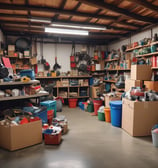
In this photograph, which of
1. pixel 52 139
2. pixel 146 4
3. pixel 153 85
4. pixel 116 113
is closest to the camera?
pixel 52 139

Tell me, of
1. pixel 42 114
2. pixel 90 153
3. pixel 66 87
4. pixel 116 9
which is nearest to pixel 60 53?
pixel 66 87

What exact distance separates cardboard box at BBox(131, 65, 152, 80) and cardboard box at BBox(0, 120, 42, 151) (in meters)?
2.64

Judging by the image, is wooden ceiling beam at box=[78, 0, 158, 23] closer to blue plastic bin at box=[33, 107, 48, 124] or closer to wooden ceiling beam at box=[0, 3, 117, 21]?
wooden ceiling beam at box=[0, 3, 117, 21]

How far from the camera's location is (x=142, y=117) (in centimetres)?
321

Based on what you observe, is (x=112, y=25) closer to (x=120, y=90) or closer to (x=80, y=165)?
(x=120, y=90)

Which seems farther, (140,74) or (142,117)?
(140,74)

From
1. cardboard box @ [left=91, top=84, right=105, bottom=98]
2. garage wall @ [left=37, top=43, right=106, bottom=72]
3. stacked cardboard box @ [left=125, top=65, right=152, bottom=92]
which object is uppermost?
garage wall @ [left=37, top=43, right=106, bottom=72]

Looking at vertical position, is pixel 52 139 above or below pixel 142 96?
below

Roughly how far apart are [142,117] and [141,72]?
1258 mm

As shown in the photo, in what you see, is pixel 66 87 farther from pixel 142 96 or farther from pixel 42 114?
pixel 142 96

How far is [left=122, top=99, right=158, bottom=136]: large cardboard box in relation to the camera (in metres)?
3.17

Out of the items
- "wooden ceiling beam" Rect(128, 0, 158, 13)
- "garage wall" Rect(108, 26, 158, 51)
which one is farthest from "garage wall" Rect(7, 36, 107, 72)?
"wooden ceiling beam" Rect(128, 0, 158, 13)

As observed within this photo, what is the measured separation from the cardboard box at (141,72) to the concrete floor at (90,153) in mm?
1469

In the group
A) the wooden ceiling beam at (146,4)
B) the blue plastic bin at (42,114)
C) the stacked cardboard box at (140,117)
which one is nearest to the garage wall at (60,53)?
the blue plastic bin at (42,114)
